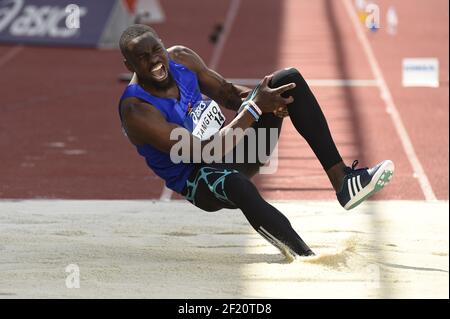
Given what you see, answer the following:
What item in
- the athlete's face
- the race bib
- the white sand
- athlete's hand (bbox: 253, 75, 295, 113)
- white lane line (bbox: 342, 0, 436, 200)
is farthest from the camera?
white lane line (bbox: 342, 0, 436, 200)

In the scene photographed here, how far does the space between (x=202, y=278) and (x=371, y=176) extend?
2.90 ft

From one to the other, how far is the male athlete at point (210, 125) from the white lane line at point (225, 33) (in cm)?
770

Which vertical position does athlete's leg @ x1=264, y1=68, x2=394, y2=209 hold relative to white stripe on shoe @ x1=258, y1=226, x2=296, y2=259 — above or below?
above

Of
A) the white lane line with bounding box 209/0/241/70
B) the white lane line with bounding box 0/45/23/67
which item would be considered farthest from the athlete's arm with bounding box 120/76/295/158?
the white lane line with bounding box 0/45/23/67

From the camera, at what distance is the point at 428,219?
658cm

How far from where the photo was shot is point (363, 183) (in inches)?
207

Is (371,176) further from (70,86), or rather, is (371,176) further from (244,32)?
(244,32)

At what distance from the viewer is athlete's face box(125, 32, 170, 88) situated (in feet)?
16.6

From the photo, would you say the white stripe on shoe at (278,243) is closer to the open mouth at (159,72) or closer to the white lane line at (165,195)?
the open mouth at (159,72)

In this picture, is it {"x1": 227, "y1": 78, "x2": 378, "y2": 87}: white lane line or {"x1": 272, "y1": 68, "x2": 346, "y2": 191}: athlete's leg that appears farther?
{"x1": 227, "y1": 78, "x2": 378, "y2": 87}: white lane line

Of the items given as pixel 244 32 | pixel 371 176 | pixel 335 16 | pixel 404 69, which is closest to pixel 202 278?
pixel 371 176

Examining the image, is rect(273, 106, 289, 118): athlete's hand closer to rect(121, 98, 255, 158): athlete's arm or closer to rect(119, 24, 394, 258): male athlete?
rect(119, 24, 394, 258): male athlete

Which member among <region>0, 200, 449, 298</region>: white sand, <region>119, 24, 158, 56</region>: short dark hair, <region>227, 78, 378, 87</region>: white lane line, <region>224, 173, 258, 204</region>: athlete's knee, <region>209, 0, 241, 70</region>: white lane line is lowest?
<region>209, 0, 241, 70</region>: white lane line

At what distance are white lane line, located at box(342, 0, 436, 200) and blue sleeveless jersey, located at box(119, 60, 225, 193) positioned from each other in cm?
250
